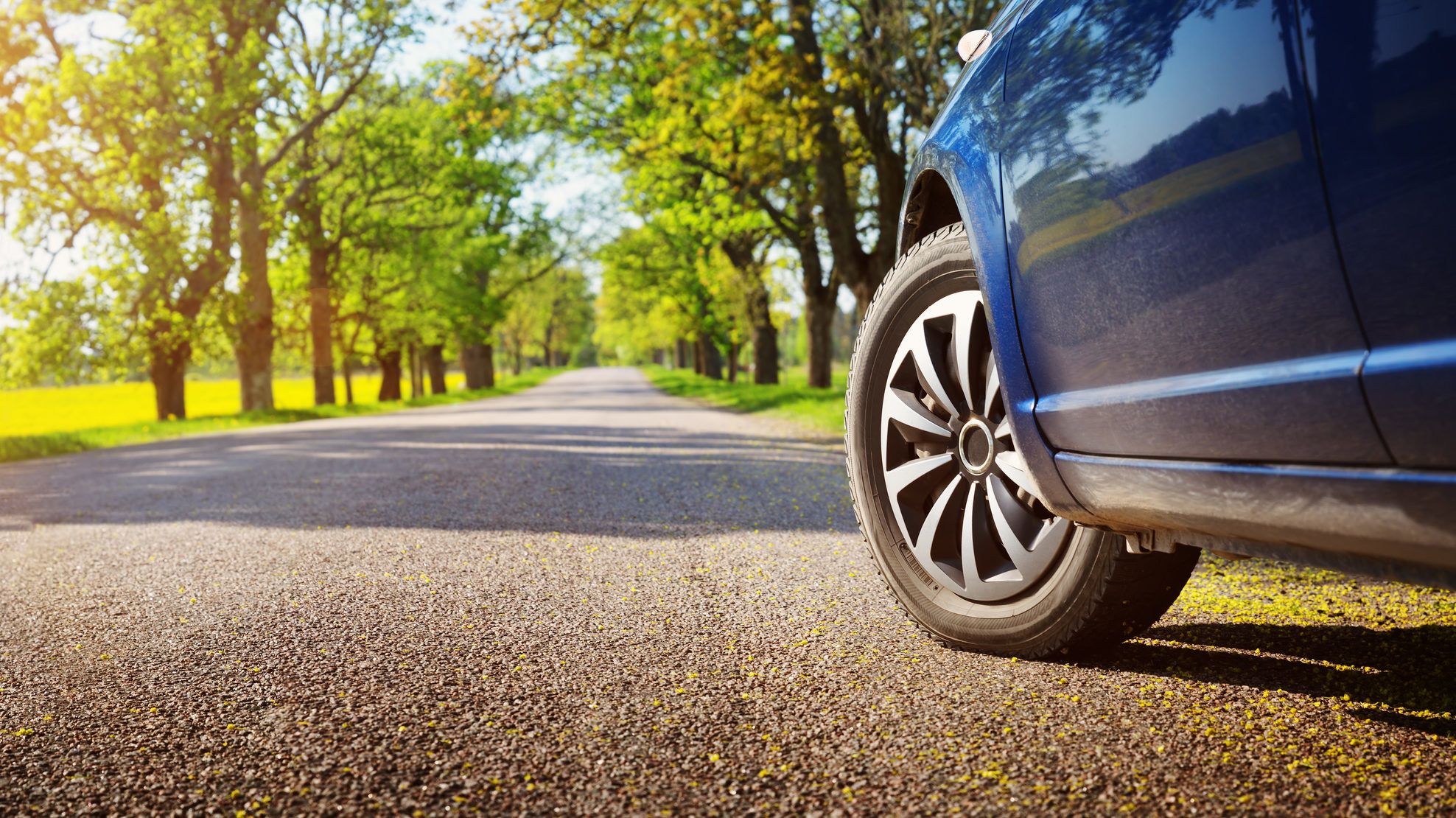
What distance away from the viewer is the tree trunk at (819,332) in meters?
22.7

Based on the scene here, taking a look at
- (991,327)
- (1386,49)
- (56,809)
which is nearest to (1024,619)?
(991,327)

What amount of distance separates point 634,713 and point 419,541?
265 cm

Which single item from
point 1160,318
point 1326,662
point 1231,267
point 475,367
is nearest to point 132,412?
point 475,367

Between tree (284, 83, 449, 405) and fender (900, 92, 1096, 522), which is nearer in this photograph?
fender (900, 92, 1096, 522)

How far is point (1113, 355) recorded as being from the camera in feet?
6.36

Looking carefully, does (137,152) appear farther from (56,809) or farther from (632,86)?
(56,809)

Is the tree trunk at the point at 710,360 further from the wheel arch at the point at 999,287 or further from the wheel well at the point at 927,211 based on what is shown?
the wheel arch at the point at 999,287

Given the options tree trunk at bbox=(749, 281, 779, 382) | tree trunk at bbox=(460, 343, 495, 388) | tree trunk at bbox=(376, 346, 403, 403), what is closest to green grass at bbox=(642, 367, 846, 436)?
tree trunk at bbox=(749, 281, 779, 382)

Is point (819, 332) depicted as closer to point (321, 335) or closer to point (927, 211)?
point (321, 335)

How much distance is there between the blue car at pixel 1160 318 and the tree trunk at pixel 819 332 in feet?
65.4

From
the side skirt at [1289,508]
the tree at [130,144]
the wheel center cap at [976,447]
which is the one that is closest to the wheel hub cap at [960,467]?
the wheel center cap at [976,447]

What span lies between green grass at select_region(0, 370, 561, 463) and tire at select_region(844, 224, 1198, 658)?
11853mm

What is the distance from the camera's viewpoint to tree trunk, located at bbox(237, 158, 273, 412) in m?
21.3

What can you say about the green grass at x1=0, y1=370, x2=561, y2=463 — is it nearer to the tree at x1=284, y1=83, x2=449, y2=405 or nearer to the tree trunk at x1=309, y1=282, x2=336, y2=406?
the tree trunk at x1=309, y1=282, x2=336, y2=406
